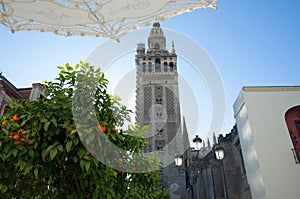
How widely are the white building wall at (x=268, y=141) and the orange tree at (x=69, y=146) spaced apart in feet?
21.0

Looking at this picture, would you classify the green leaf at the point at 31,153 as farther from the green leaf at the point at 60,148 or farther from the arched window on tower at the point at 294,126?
the arched window on tower at the point at 294,126

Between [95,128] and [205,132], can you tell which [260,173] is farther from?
[95,128]

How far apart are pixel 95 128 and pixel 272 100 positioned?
355 inches

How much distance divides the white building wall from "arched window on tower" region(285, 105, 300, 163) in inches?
6.9

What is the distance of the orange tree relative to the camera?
284 centimetres

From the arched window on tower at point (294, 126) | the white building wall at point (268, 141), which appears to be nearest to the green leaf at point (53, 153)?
the white building wall at point (268, 141)

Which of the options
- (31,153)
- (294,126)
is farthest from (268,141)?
(31,153)

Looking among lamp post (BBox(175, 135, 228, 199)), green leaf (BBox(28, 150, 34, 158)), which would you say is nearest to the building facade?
lamp post (BBox(175, 135, 228, 199))

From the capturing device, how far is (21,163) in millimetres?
2834

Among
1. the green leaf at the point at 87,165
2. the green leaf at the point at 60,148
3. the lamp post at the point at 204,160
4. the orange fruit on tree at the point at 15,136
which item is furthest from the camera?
the lamp post at the point at 204,160

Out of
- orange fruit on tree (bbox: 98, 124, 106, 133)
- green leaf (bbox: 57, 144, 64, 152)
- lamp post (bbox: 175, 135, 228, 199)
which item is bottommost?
green leaf (bbox: 57, 144, 64, 152)

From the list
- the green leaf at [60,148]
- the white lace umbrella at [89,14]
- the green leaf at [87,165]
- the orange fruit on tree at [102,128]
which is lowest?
the green leaf at [87,165]

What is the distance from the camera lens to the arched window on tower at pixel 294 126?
8555 millimetres

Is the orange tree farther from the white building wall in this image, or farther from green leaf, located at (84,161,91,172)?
the white building wall
